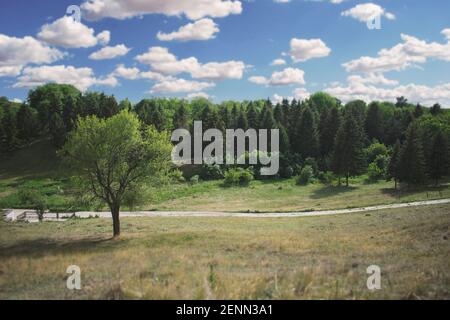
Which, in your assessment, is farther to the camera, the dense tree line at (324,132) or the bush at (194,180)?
the bush at (194,180)

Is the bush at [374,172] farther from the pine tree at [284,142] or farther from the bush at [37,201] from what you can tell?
the bush at [37,201]

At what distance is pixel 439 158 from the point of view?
6241cm

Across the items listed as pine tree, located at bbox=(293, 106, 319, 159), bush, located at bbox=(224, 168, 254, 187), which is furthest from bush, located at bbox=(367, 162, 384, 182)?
bush, located at bbox=(224, 168, 254, 187)

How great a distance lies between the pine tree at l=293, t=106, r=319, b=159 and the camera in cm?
8900

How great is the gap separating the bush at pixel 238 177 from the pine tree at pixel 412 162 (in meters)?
28.2

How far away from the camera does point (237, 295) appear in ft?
38.9

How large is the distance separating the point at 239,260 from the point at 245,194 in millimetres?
46673

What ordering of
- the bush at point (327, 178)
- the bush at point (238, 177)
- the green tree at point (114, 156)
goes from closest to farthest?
the green tree at point (114, 156) → the bush at point (238, 177) → the bush at point (327, 178)

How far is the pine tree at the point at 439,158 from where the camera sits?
6212 cm

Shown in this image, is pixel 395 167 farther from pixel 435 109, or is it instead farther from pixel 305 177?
pixel 435 109

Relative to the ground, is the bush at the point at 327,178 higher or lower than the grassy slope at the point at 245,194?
higher

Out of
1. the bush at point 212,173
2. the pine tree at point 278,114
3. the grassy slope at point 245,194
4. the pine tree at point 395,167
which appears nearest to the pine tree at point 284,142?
the grassy slope at point 245,194
